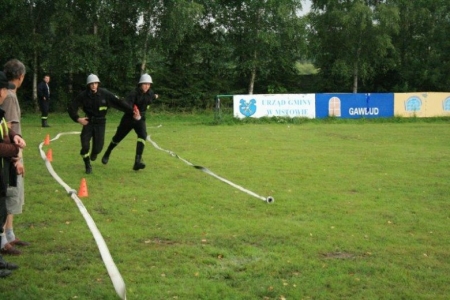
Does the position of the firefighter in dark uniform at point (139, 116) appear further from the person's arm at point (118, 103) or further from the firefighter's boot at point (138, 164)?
the person's arm at point (118, 103)

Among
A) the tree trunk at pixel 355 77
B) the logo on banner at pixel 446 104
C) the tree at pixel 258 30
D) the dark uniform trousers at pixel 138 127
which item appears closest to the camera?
the dark uniform trousers at pixel 138 127

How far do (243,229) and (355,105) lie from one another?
22746 mm

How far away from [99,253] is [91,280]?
33.7 inches

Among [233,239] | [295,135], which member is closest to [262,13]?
[295,135]

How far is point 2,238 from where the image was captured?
19.9 feet

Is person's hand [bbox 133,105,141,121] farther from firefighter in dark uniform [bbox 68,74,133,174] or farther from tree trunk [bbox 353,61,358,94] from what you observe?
tree trunk [bbox 353,61,358,94]

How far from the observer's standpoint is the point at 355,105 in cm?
2886

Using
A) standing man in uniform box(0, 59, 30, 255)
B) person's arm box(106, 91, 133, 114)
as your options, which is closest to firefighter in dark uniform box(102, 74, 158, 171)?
person's arm box(106, 91, 133, 114)

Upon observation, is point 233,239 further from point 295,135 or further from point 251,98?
point 251,98

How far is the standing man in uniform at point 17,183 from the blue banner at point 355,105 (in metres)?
22.7

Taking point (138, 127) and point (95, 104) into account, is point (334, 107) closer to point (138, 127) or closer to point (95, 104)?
point (138, 127)

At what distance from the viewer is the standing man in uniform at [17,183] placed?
614 cm

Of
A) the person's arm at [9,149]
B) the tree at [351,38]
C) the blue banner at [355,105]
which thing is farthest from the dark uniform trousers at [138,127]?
the tree at [351,38]

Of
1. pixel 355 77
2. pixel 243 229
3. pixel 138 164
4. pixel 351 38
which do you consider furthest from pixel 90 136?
pixel 351 38
